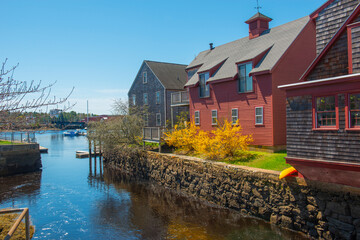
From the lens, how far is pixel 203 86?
25.2 meters

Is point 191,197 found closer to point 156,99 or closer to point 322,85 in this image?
point 322,85

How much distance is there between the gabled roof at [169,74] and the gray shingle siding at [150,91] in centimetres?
57

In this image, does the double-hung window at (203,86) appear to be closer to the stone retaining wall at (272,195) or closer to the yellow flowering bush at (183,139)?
the yellow flowering bush at (183,139)

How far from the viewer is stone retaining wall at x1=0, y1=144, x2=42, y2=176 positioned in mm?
26188

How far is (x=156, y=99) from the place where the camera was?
1427 inches

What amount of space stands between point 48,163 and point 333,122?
104 ft

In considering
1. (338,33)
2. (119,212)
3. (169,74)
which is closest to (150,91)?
(169,74)

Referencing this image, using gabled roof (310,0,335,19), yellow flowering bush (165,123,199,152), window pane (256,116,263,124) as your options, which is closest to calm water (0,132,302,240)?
yellow flowering bush (165,123,199,152)

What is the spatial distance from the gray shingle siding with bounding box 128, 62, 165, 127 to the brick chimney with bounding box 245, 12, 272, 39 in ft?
46.2

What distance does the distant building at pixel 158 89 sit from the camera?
34.8 m

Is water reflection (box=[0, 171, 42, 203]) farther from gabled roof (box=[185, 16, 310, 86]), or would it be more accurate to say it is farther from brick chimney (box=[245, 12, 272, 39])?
brick chimney (box=[245, 12, 272, 39])

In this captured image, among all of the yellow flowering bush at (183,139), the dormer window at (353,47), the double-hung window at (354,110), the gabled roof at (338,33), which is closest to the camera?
the double-hung window at (354,110)

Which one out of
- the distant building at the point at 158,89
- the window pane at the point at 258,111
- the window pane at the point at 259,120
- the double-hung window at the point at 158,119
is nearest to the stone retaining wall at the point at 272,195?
the window pane at the point at 259,120

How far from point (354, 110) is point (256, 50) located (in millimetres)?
12843
